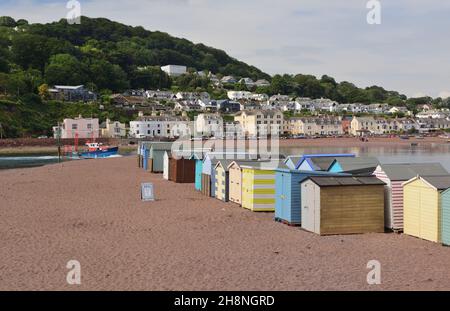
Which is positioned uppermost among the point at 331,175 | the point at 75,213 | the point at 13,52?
the point at 13,52

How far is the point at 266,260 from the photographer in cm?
1191

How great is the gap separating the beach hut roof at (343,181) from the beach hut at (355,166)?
2.03 metres

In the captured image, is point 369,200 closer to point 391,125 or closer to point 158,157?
point 158,157

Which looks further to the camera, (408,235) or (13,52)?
(13,52)

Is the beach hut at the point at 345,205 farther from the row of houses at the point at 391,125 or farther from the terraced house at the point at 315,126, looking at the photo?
the row of houses at the point at 391,125

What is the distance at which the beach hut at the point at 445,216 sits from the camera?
42.3ft

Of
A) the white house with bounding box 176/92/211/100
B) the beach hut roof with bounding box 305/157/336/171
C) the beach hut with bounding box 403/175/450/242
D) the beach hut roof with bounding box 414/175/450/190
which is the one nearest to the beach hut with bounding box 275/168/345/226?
the beach hut with bounding box 403/175/450/242

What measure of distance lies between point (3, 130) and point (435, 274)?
3706 inches

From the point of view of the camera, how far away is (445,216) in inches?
511

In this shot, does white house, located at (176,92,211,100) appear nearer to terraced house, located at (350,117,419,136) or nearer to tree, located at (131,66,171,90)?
tree, located at (131,66,171,90)

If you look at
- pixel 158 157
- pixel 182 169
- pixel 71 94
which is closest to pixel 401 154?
pixel 158 157

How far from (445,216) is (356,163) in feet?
18.7

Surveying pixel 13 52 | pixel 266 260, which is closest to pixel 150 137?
pixel 13 52
